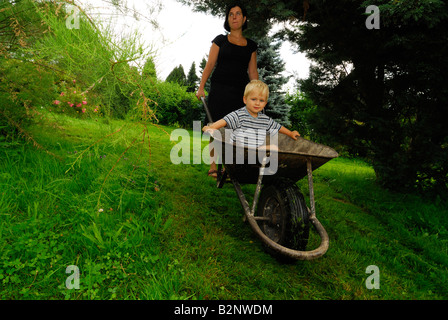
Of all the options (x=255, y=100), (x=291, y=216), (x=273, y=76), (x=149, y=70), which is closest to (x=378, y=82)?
(x=255, y=100)

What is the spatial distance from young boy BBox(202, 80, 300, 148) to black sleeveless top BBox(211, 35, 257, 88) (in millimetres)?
839

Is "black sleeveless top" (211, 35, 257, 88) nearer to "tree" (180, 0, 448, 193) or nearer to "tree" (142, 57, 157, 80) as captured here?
"tree" (180, 0, 448, 193)

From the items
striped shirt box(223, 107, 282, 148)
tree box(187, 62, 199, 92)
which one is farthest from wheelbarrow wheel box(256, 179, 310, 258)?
tree box(187, 62, 199, 92)

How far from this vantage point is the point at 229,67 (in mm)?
3066

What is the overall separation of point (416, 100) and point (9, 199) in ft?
14.8

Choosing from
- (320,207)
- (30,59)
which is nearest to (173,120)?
(30,59)

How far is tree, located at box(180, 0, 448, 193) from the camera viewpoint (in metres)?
2.60

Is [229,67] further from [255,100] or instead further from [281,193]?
[281,193]

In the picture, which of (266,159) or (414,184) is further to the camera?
(414,184)

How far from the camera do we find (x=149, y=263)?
1.74m

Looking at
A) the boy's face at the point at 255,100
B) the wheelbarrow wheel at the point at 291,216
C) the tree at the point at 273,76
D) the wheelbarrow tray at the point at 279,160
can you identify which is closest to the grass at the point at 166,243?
the wheelbarrow wheel at the point at 291,216

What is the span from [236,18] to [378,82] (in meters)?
2.33

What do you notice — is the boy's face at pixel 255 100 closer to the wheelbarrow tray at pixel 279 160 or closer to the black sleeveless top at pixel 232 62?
the wheelbarrow tray at pixel 279 160
